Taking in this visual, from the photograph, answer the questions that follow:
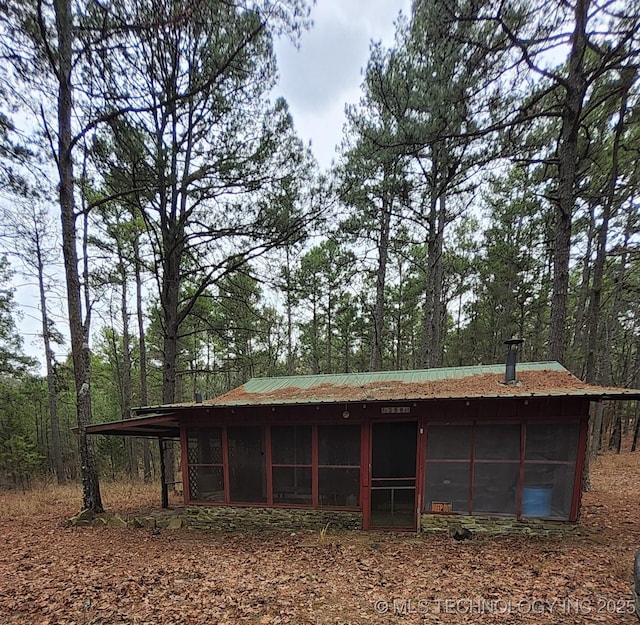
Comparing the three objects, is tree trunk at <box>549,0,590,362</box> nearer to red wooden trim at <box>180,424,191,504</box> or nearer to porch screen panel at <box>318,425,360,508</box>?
porch screen panel at <box>318,425,360,508</box>

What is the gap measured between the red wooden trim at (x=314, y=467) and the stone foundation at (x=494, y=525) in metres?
1.97

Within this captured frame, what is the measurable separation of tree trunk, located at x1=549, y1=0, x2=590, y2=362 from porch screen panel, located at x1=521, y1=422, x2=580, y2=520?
2.30 meters

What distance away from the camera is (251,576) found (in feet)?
14.0

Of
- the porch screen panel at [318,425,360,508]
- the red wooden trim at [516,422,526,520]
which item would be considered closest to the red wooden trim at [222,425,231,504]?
the porch screen panel at [318,425,360,508]

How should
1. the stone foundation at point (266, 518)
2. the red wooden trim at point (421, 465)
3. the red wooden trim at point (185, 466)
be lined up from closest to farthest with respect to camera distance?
the red wooden trim at point (421, 465), the stone foundation at point (266, 518), the red wooden trim at point (185, 466)

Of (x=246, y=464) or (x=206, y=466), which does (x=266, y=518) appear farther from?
(x=206, y=466)

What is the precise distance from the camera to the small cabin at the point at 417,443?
17.8 feet

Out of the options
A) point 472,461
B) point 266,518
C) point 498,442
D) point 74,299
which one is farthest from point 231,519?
point 74,299

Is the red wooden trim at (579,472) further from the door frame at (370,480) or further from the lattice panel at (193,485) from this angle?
the lattice panel at (193,485)

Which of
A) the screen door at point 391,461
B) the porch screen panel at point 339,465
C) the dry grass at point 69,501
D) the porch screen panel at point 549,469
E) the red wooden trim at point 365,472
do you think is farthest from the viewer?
the dry grass at point 69,501

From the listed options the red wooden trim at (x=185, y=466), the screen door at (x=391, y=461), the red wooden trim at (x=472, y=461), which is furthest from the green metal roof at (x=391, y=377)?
the red wooden trim at (x=185, y=466)

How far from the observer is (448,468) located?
227 inches

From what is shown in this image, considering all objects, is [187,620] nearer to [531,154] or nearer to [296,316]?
[531,154]

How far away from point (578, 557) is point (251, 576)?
4.40m
